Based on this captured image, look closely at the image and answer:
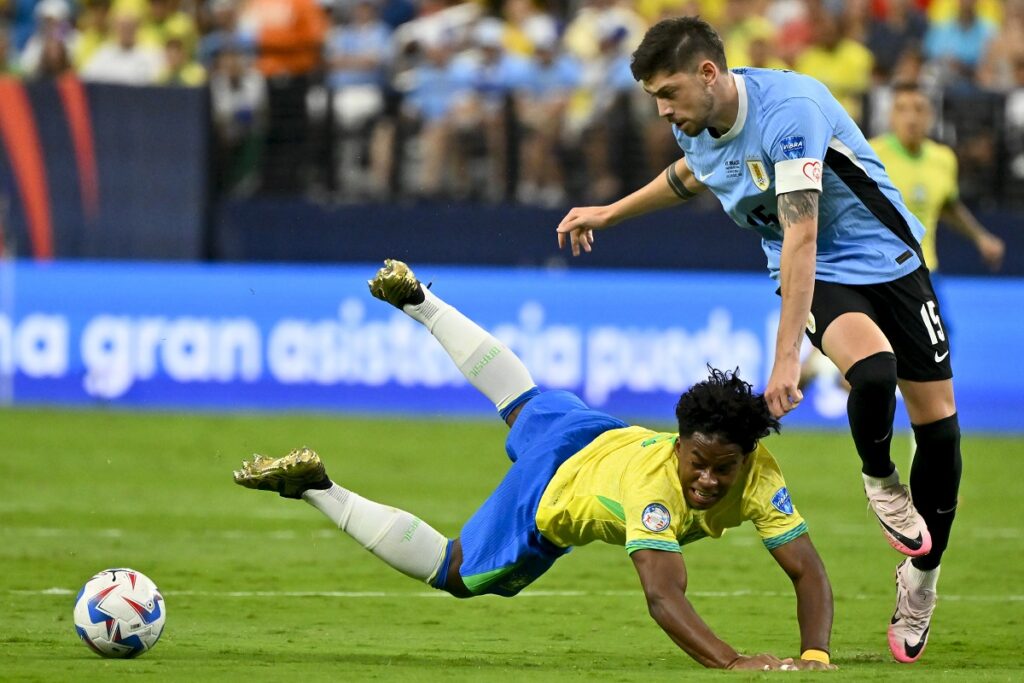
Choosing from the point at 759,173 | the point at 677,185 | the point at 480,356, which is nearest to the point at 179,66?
the point at 480,356

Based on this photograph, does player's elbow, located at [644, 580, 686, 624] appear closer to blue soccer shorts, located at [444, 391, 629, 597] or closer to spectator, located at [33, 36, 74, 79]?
blue soccer shorts, located at [444, 391, 629, 597]

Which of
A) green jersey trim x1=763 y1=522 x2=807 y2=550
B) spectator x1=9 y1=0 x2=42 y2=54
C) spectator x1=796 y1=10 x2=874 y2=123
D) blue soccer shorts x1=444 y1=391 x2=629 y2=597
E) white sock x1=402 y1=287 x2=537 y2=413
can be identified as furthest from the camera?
spectator x1=9 y1=0 x2=42 y2=54

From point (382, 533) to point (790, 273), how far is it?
6.29ft

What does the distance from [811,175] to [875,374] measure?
0.76 m

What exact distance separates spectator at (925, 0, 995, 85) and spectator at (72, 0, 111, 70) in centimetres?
793

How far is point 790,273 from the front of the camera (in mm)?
6312

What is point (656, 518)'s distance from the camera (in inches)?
241

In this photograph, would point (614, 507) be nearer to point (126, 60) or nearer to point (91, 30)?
point (126, 60)

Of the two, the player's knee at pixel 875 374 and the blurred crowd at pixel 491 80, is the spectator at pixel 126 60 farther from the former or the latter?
the player's knee at pixel 875 374

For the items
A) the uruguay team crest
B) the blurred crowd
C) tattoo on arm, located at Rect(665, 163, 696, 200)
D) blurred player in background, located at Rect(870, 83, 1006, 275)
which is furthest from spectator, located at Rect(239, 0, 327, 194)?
the uruguay team crest

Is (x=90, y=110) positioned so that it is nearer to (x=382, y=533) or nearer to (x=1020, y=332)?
(x=1020, y=332)

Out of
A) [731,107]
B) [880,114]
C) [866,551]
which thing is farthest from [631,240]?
[731,107]

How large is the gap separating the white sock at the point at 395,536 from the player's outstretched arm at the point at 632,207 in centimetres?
130

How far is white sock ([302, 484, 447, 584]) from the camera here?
7.02 metres
